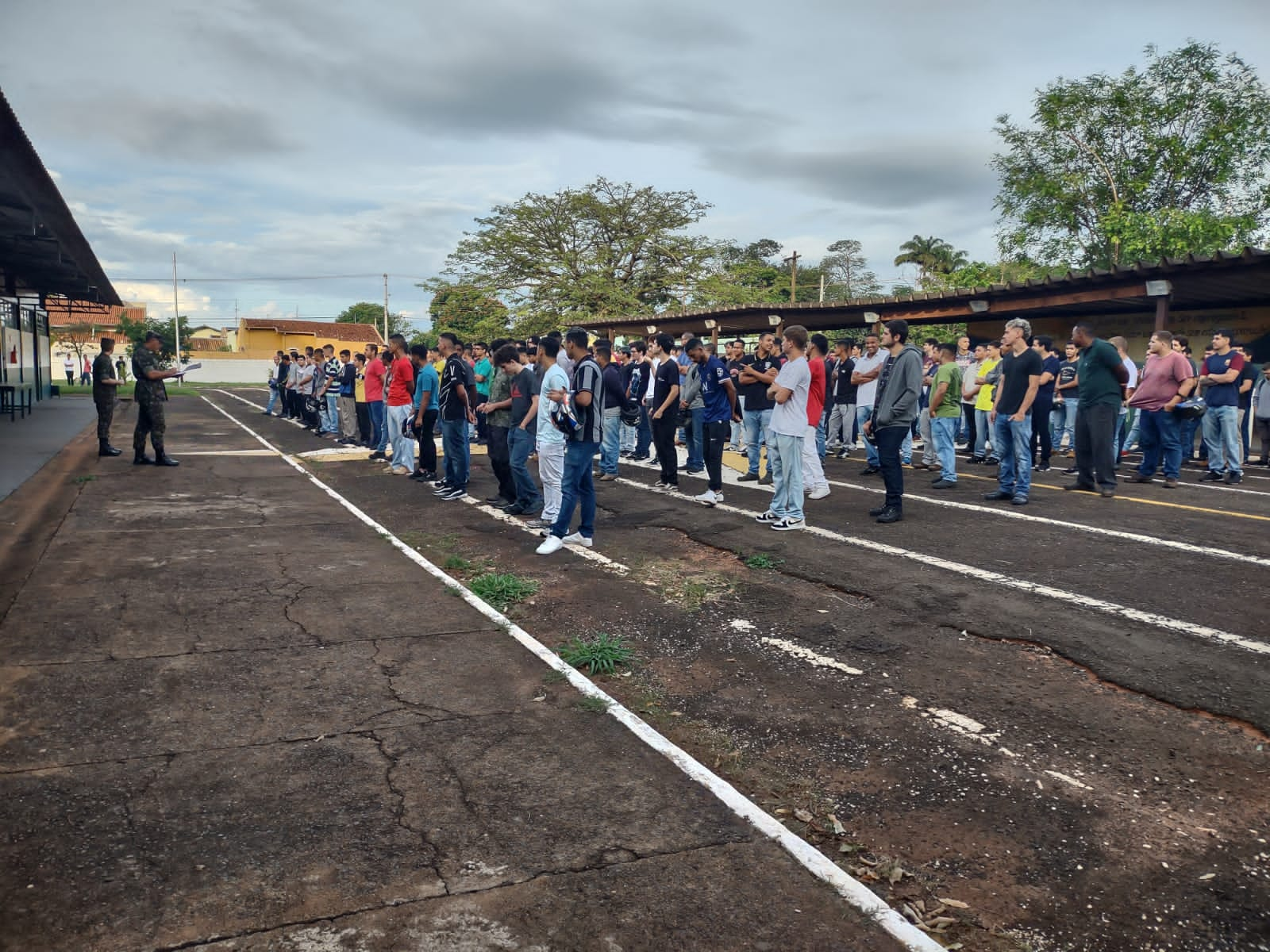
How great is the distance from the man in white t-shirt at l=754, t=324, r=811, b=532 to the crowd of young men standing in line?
0.05 feet

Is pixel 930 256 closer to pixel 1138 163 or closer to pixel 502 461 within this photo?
pixel 1138 163

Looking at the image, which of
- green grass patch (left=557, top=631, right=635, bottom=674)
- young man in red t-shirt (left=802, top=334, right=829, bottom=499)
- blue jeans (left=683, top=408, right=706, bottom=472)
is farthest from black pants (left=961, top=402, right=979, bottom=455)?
green grass patch (left=557, top=631, right=635, bottom=674)

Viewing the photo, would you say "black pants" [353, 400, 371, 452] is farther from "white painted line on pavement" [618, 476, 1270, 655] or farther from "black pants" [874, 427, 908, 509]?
"white painted line on pavement" [618, 476, 1270, 655]

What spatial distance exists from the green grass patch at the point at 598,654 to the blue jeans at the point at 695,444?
6.40 metres

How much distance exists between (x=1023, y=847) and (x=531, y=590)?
387 centimetres

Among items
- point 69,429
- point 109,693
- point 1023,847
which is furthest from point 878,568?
point 69,429

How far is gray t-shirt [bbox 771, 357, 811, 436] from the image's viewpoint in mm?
8164

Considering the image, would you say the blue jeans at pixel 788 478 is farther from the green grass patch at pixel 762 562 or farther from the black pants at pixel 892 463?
the green grass patch at pixel 762 562

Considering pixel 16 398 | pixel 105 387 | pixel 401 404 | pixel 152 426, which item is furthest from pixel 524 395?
pixel 16 398

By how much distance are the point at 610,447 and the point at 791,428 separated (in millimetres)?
4190

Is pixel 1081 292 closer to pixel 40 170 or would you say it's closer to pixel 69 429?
pixel 40 170

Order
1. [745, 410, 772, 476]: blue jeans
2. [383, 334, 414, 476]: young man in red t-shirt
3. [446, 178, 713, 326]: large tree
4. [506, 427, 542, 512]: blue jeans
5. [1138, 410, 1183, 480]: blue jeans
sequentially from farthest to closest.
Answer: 1. [446, 178, 713, 326]: large tree
2. [383, 334, 414, 476]: young man in red t-shirt
3. [745, 410, 772, 476]: blue jeans
4. [1138, 410, 1183, 480]: blue jeans
5. [506, 427, 542, 512]: blue jeans

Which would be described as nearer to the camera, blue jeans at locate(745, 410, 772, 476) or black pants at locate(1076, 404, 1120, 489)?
black pants at locate(1076, 404, 1120, 489)

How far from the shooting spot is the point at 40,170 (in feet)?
33.8
